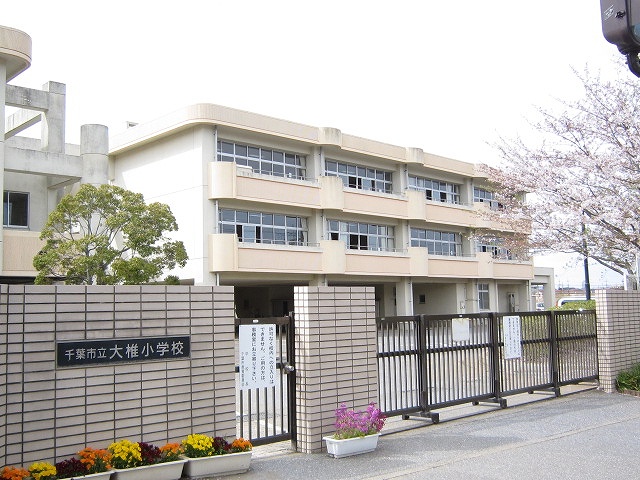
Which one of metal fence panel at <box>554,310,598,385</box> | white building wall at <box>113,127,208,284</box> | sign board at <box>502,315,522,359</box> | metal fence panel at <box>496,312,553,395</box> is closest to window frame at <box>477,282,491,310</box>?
white building wall at <box>113,127,208,284</box>

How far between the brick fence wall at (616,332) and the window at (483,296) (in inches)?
1117

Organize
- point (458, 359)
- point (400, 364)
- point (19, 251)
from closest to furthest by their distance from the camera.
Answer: point (400, 364) → point (458, 359) → point (19, 251)

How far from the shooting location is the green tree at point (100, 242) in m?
20.9

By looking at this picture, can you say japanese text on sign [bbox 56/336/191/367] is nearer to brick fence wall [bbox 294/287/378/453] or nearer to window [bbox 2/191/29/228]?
brick fence wall [bbox 294/287/378/453]

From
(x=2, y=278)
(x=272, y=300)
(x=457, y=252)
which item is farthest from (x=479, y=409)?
(x=457, y=252)

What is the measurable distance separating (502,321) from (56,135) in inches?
846

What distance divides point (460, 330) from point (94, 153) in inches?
818

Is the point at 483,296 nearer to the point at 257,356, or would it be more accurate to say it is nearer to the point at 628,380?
the point at 628,380

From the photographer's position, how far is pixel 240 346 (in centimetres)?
745

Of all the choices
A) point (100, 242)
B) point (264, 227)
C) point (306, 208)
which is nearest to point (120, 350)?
point (100, 242)

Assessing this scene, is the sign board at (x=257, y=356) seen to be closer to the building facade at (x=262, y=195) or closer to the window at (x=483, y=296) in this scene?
the building facade at (x=262, y=195)

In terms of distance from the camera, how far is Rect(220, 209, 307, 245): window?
29.4 meters

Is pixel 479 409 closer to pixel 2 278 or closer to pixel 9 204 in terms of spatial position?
pixel 2 278

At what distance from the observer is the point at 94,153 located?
26.9 meters
